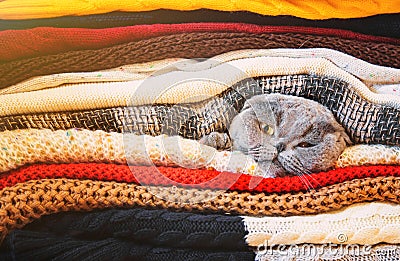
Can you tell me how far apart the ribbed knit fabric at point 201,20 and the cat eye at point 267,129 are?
7.7 inches

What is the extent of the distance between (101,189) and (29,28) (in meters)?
0.30

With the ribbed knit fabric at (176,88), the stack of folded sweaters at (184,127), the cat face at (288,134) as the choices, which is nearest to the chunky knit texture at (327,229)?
the stack of folded sweaters at (184,127)

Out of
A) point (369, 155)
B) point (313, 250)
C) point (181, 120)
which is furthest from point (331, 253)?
point (181, 120)

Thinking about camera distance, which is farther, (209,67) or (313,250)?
(209,67)

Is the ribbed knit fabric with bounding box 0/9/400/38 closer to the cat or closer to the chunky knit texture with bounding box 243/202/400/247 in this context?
the cat

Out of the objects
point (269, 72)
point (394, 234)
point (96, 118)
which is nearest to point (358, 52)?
point (269, 72)

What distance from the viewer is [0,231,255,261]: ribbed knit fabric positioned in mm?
538

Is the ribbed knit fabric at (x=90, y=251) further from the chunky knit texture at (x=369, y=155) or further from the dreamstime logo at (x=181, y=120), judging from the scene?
the chunky knit texture at (x=369, y=155)

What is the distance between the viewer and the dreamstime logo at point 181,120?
0.61 metres

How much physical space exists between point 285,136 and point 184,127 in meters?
0.16

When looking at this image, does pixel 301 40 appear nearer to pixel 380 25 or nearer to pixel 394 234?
pixel 380 25

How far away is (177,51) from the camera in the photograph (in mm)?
770

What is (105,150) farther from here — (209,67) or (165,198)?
(209,67)

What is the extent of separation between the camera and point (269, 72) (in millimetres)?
738
